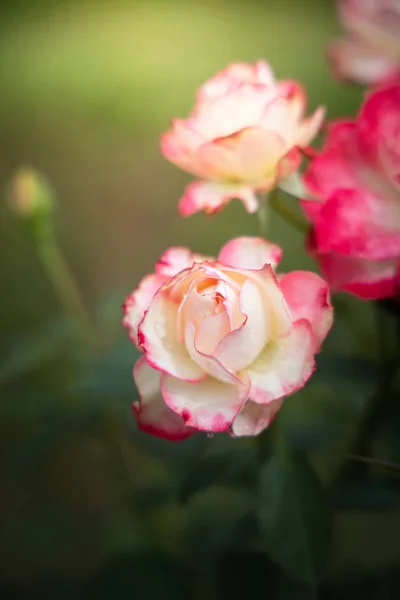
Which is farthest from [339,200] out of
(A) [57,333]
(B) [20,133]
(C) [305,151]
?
(B) [20,133]

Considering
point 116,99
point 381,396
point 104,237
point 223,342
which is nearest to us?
point 223,342

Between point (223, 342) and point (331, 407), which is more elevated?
point (223, 342)

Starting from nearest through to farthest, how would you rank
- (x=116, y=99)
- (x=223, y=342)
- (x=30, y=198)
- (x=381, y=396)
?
(x=223, y=342), (x=381, y=396), (x=30, y=198), (x=116, y=99)

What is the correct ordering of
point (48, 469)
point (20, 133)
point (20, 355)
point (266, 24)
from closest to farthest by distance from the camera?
point (20, 355)
point (48, 469)
point (20, 133)
point (266, 24)

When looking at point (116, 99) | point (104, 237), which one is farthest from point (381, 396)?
point (116, 99)

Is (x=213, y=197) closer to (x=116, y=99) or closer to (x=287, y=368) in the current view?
(x=287, y=368)

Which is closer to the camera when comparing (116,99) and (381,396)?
(381,396)

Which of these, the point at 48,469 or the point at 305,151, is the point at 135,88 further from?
the point at 305,151
